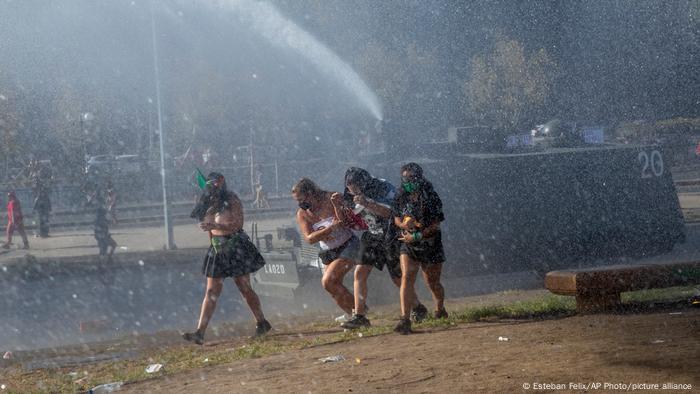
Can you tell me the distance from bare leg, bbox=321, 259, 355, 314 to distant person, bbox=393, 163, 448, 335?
2.58 feet

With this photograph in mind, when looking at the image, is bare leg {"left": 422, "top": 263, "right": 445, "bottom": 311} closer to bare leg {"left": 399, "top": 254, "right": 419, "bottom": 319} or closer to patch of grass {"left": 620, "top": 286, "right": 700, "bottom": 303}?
bare leg {"left": 399, "top": 254, "right": 419, "bottom": 319}

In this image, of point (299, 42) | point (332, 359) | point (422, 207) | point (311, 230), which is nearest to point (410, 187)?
point (422, 207)

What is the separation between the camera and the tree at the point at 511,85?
133 feet

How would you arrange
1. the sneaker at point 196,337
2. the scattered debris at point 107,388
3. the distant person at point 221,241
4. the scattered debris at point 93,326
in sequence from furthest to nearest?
the scattered debris at point 93,326, the sneaker at point 196,337, the distant person at point 221,241, the scattered debris at point 107,388

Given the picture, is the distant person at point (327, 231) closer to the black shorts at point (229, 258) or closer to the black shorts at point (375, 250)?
the black shorts at point (375, 250)

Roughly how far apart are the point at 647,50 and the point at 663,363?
144ft

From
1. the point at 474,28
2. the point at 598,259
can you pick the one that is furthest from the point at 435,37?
the point at 598,259

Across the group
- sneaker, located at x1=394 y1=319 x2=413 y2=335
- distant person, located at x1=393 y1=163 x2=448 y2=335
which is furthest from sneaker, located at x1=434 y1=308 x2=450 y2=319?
sneaker, located at x1=394 y1=319 x2=413 y2=335

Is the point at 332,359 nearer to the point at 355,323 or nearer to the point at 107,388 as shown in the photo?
the point at 355,323

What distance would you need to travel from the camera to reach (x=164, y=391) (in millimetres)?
6746

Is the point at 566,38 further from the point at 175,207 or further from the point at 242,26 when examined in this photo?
the point at 175,207

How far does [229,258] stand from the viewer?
9141 mm

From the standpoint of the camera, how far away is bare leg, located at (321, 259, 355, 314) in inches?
353

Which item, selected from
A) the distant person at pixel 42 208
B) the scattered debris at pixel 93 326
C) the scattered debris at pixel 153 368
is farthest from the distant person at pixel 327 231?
the distant person at pixel 42 208
